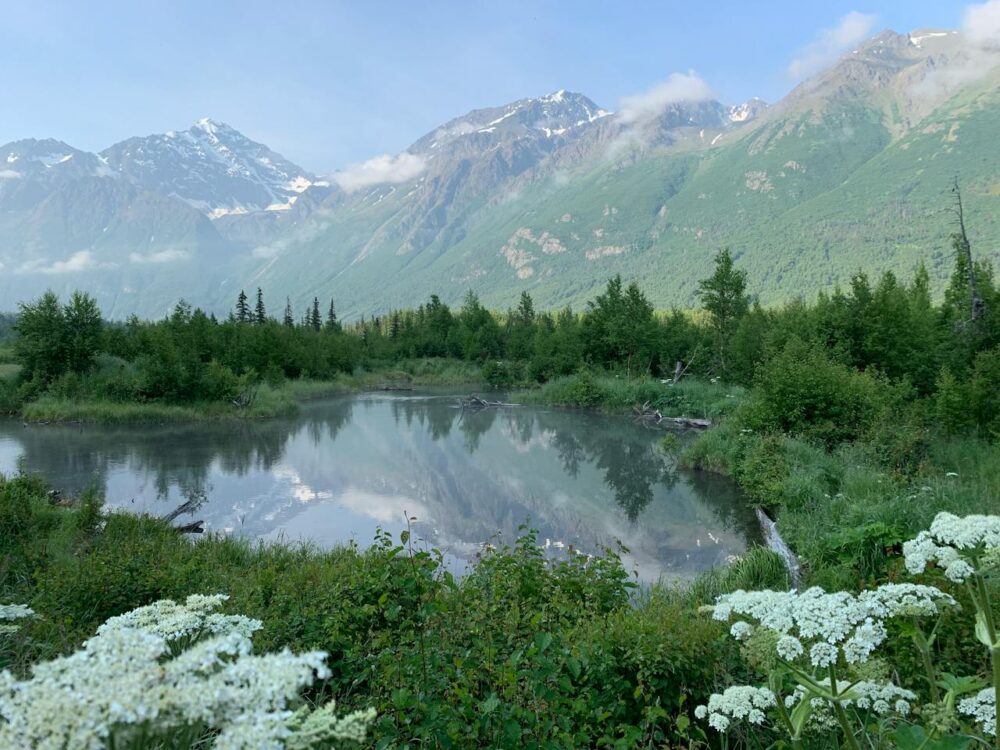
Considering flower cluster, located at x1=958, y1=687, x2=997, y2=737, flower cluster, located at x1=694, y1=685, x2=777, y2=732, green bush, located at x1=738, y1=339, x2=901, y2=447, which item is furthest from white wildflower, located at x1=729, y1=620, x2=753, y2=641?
green bush, located at x1=738, y1=339, x2=901, y2=447

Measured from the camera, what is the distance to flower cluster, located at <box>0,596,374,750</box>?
1.25 metres

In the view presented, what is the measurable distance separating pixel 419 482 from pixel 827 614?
1888cm

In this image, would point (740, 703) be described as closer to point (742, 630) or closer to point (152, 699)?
point (742, 630)

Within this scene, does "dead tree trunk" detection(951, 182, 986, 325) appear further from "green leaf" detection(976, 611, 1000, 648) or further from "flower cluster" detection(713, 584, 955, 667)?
"green leaf" detection(976, 611, 1000, 648)

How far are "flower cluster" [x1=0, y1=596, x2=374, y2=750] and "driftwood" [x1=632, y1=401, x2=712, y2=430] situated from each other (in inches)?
1242

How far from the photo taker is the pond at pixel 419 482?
14.7 metres

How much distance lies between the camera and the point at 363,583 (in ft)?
21.6

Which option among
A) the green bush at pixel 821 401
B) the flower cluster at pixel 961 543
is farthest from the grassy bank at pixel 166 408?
the flower cluster at pixel 961 543

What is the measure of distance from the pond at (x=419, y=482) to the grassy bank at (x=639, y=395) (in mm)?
4247

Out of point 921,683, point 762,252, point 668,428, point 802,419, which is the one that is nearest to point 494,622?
point 921,683

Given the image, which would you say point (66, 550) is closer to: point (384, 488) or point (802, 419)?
point (384, 488)

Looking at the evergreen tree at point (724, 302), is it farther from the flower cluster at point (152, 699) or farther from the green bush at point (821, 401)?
the flower cluster at point (152, 699)

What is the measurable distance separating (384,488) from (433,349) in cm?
5625

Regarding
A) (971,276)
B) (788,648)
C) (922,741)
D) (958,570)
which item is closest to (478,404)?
(971,276)
